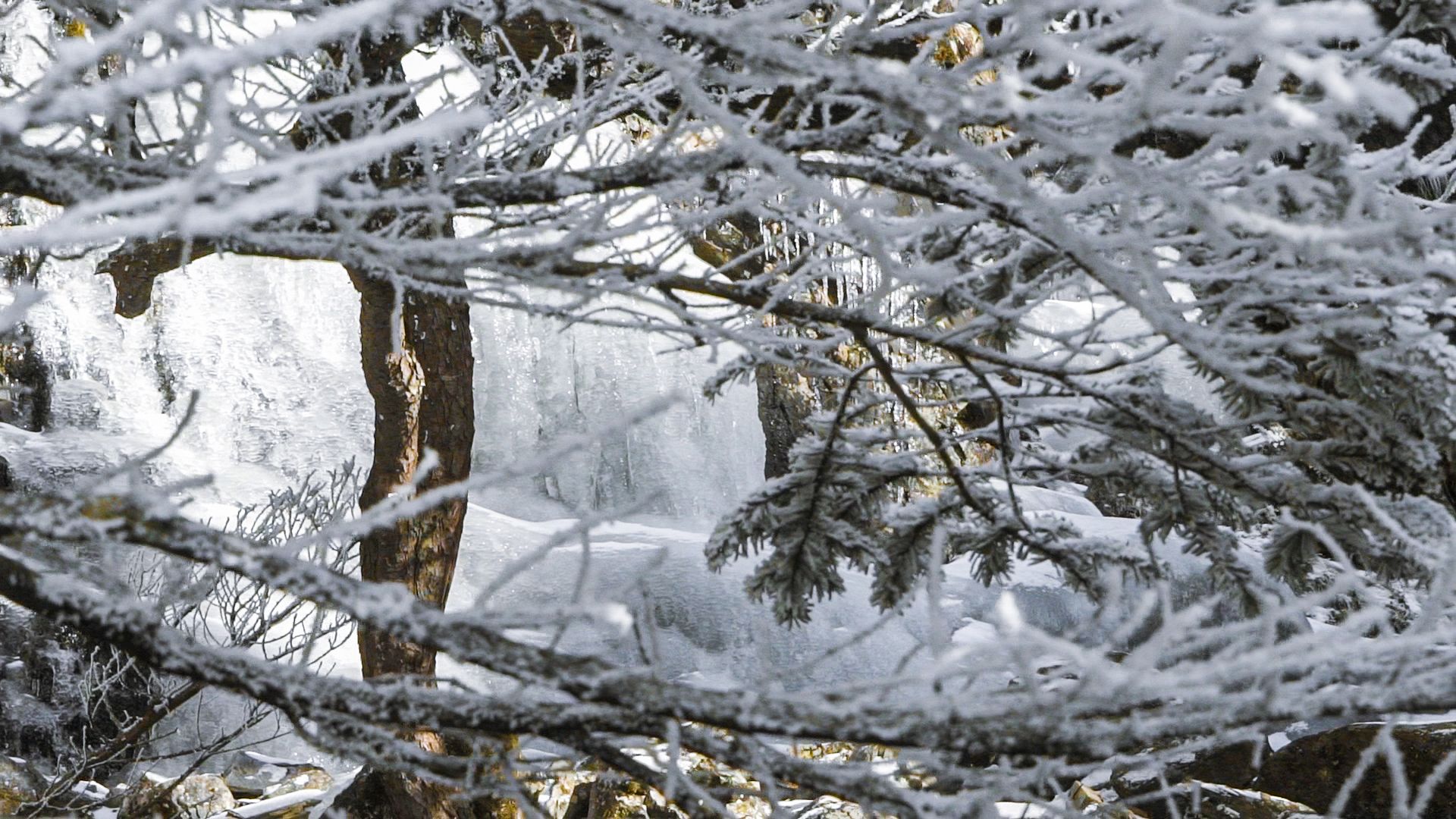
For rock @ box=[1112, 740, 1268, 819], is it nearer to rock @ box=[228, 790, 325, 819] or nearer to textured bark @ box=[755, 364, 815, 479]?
textured bark @ box=[755, 364, 815, 479]

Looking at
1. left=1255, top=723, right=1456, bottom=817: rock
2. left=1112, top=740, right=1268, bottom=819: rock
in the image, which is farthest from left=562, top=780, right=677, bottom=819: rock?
left=1255, top=723, right=1456, bottom=817: rock

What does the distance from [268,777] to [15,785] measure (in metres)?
1.91

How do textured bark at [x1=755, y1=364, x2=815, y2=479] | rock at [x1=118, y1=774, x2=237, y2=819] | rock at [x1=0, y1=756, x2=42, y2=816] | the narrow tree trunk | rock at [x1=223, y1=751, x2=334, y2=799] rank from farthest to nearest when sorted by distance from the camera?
textured bark at [x1=755, y1=364, x2=815, y2=479] → rock at [x1=223, y1=751, x2=334, y2=799] → rock at [x1=118, y1=774, x2=237, y2=819] → rock at [x1=0, y1=756, x2=42, y2=816] → the narrow tree trunk

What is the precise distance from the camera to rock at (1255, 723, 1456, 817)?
609cm

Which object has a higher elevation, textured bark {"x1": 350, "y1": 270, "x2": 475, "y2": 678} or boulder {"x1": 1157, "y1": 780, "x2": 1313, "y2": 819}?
textured bark {"x1": 350, "y1": 270, "x2": 475, "y2": 678}

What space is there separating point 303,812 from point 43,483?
4772mm

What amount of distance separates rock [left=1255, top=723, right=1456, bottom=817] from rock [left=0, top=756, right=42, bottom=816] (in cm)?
715

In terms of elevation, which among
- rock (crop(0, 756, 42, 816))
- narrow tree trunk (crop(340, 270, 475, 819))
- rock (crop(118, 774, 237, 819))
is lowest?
rock (crop(118, 774, 237, 819))

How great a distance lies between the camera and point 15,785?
245 inches

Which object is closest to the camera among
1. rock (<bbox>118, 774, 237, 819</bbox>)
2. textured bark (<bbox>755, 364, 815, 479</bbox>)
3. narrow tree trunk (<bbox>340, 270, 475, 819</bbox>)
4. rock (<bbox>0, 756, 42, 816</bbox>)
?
narrow tree trunk (<bbox>340, 270, 475, 819</bbox>)

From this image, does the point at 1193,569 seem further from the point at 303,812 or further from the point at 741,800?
the point at 303,812

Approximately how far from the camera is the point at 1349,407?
83.3 inches

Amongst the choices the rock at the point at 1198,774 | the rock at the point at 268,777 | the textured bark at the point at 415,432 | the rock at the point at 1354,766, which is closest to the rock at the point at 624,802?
the textured bark at the point at 415,432

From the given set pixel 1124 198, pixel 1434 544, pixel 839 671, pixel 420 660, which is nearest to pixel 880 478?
pixel 1434 544
